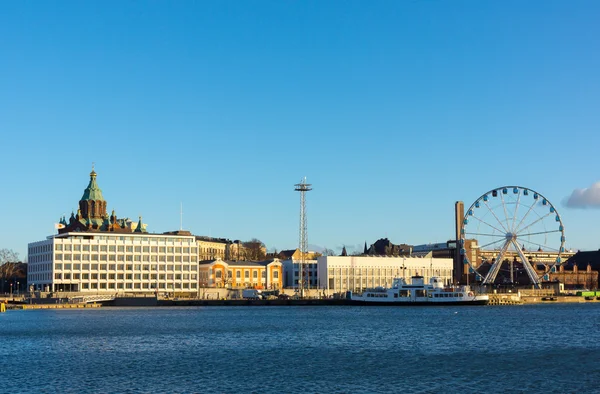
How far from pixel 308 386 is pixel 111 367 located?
55.5ft

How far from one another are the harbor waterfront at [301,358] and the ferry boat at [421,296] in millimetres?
71635

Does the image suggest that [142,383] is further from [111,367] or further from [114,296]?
[114,296]

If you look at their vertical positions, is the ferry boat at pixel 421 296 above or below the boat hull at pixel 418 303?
above

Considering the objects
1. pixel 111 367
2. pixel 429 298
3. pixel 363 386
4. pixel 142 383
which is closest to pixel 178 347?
pixel 111 367

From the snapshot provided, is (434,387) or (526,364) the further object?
(526,364)

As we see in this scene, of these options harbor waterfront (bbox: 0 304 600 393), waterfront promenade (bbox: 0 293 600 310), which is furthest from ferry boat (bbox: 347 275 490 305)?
harbor waterfront (bbox: 0 304 600 393)

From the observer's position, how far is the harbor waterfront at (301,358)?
5066 cm

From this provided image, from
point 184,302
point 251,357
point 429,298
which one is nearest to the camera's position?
point 251,357

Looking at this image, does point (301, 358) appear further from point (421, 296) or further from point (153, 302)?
point (153, 302)

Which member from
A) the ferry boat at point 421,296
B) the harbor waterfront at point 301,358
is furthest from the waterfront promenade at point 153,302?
the harbor waterfront at point 301,358

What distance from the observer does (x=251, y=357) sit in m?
66.4

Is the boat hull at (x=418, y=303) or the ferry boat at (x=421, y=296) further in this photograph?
the ferry boat at (x=421, y=296)

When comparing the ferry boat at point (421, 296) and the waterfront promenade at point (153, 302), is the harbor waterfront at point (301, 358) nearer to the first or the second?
the ferry boat at point (421, 296)

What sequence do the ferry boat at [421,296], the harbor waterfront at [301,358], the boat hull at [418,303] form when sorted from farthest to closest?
the ferry boat at [421,296]
the boat hull at [418,303]
the harbor waterfront at [301,358]
